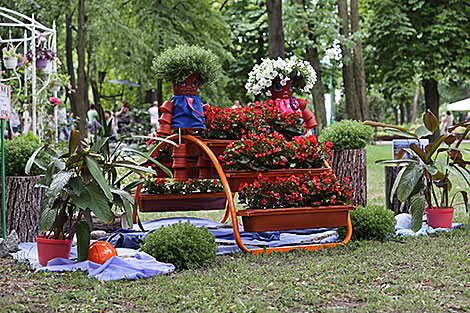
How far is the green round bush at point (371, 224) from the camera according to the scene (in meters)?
5.70

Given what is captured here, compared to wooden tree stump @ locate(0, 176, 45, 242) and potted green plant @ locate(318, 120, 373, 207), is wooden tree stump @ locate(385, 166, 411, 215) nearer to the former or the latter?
potted green plant @ locate(318, 120, 373, 207)

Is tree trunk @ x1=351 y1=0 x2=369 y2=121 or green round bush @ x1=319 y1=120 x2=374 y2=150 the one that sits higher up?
tree trunk @ x1=351 y1=0 x2=369 y2=121

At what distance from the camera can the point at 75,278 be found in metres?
4.27

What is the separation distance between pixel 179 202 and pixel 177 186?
221mm

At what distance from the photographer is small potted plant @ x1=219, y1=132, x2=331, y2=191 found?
553 centimetres

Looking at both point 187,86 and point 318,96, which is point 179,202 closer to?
point 187,86

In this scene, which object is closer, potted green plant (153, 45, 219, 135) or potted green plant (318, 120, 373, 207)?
potted green plant (153, 45, 219, 135)

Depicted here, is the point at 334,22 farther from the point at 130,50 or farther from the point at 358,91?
the point at 130,50

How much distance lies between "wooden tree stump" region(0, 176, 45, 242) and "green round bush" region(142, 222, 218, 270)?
147 cm

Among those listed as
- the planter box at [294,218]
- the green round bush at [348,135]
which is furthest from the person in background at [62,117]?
the planter box at [294,218]

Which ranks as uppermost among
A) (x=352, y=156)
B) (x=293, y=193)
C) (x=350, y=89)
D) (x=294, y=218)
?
(x=350, y=89)

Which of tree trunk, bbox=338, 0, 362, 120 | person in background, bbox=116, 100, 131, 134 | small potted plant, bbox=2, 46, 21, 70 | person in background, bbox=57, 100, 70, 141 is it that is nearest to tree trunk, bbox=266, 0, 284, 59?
person in background, bbox=57, 100, 70, 141

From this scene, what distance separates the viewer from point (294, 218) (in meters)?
5.34

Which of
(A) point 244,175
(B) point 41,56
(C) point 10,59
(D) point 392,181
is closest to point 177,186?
(A) point 244,175
